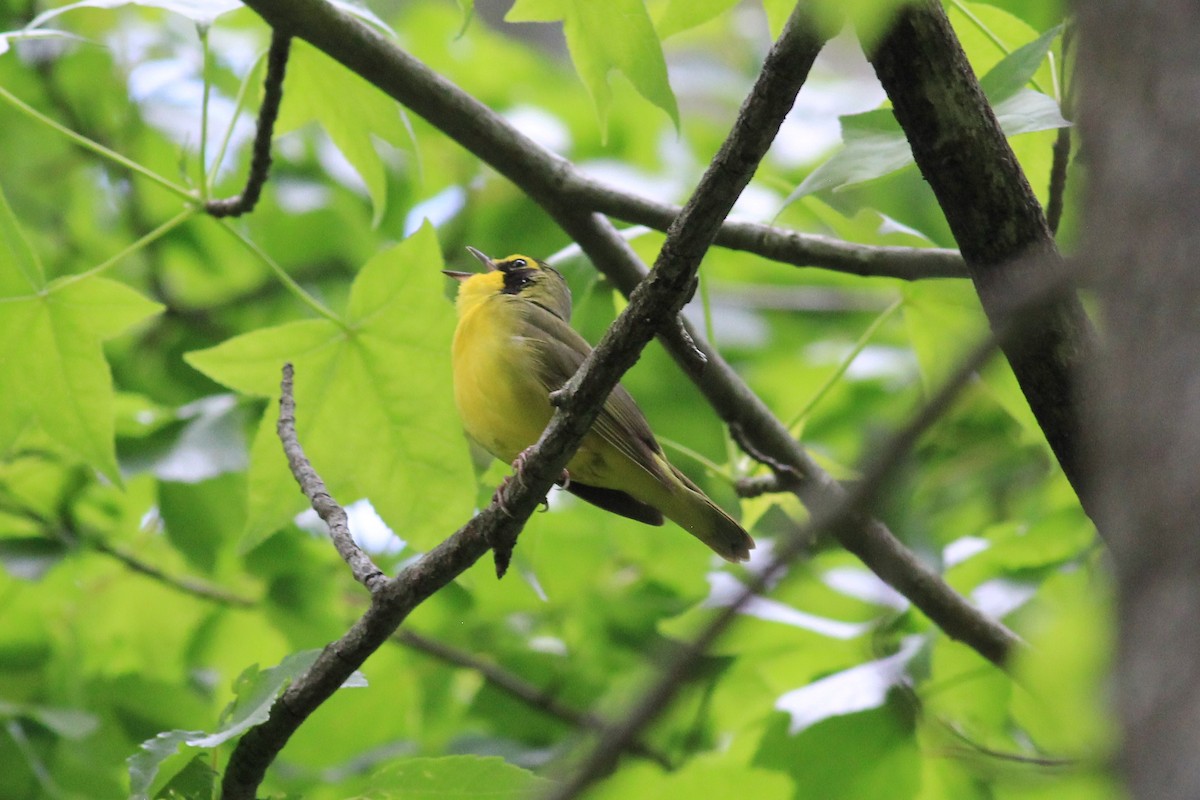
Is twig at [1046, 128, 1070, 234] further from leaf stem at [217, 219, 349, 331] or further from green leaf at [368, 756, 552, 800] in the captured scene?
leaf stem at [217, 219, 349, 331]

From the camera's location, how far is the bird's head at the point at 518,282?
5.02 m

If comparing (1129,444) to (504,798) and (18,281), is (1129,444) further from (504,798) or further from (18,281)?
(18,281)

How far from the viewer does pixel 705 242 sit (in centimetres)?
225

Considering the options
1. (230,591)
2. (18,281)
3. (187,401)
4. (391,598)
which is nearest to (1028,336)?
(391,598)

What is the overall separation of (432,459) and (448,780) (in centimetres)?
103

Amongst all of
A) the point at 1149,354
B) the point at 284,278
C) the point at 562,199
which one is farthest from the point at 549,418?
the point at 1149,354

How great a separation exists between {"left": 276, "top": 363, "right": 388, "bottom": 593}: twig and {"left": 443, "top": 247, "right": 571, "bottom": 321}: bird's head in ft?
5.81

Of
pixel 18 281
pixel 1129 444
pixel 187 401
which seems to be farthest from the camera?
pixel 187 401

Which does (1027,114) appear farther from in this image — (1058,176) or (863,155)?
(1058,176)

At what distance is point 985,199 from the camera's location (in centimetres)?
224

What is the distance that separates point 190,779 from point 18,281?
5.26 ft

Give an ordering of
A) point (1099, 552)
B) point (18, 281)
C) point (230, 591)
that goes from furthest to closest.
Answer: point (230, 591) < point (1099, 552) < point (18, 281)

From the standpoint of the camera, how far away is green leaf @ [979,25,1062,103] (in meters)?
2.48

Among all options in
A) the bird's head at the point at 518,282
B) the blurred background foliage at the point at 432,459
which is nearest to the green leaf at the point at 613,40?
the blurred background foliage at the point at 432,459
